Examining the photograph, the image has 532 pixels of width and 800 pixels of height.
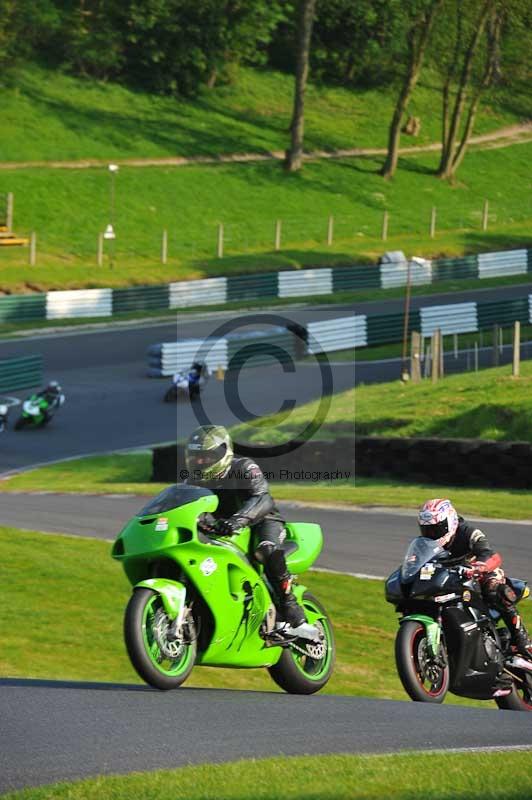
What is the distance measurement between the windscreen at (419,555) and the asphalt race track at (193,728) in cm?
119

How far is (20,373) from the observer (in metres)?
36.8

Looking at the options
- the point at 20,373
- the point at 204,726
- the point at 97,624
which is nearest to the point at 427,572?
the point at 204,726

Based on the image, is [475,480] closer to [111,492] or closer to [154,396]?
[111,492]

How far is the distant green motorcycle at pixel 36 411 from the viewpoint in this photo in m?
32.6

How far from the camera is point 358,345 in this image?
4272 centimetres

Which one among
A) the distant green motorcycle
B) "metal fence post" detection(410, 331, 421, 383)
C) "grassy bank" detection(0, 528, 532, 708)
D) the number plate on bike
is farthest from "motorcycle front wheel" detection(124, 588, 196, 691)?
"metal fence post" detection(410, 331, 421, 383)

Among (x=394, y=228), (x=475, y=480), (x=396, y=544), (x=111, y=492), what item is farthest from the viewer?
(x=394, y=228)

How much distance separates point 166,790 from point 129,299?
1587 inches

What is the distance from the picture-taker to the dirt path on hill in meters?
61.0

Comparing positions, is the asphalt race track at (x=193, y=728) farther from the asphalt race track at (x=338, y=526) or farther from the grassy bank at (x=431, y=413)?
the grassy bank at (x=431, y=413)

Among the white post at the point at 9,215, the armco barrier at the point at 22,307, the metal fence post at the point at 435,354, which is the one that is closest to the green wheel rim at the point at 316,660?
the metal fence post at the point at 435,354

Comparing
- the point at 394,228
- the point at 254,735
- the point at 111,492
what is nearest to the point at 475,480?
the point at 111,492

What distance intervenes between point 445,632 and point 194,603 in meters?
2.12

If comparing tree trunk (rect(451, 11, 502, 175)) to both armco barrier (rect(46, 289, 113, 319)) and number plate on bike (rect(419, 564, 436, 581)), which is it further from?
number plate on bike (rect(419, 564, 436, 581))
